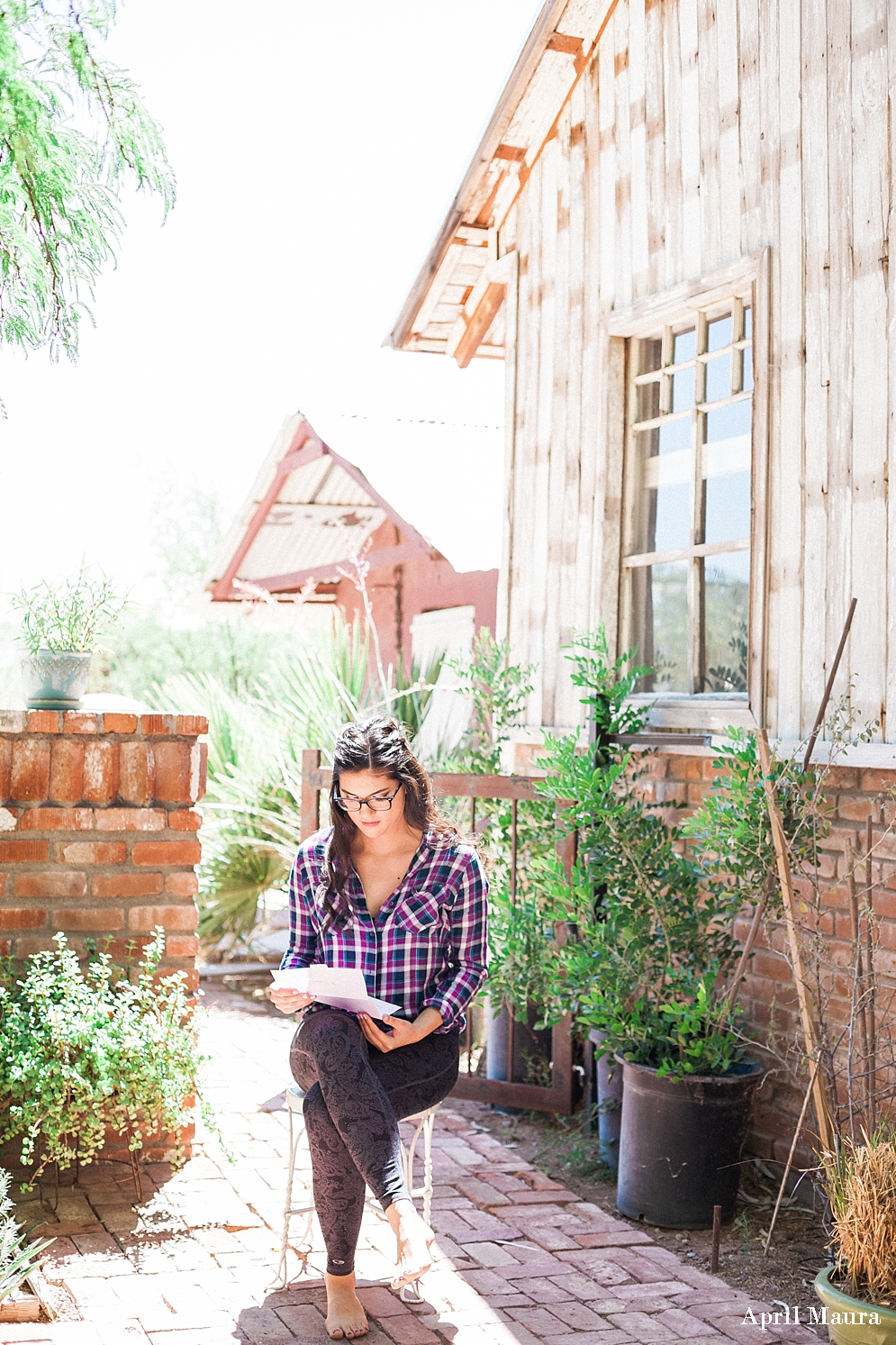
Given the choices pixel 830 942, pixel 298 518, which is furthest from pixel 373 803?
pixel 298 518

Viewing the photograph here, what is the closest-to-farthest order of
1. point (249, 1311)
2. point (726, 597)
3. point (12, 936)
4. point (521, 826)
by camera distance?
point (249, 1311)
point (12, 936)
point (726, 597)
point (521, 826)

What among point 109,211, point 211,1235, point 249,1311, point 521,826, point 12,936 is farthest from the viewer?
point 521,826

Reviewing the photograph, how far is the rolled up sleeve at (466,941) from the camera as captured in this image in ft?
11.6

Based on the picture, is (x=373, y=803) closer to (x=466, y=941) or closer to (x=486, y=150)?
(x=466, y=941)

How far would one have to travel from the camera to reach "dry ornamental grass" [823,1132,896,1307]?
3076mm

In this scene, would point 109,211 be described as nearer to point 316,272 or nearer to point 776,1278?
point 776,1278

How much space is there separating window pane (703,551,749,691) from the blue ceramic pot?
7.66 ft

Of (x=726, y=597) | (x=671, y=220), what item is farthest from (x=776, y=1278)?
(x=671, y=220)

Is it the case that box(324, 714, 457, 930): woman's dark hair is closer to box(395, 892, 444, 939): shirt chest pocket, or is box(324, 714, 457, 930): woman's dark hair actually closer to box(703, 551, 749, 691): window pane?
box(395, 892, 444, 939): shirt chest pocket

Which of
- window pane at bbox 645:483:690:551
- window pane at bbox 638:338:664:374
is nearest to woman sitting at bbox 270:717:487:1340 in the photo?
window pane at bbox 645:483:690:551

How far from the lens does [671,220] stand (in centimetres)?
521

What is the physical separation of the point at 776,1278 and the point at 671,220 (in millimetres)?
3806

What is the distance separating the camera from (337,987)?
10.8ft

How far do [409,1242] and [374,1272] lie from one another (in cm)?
85
